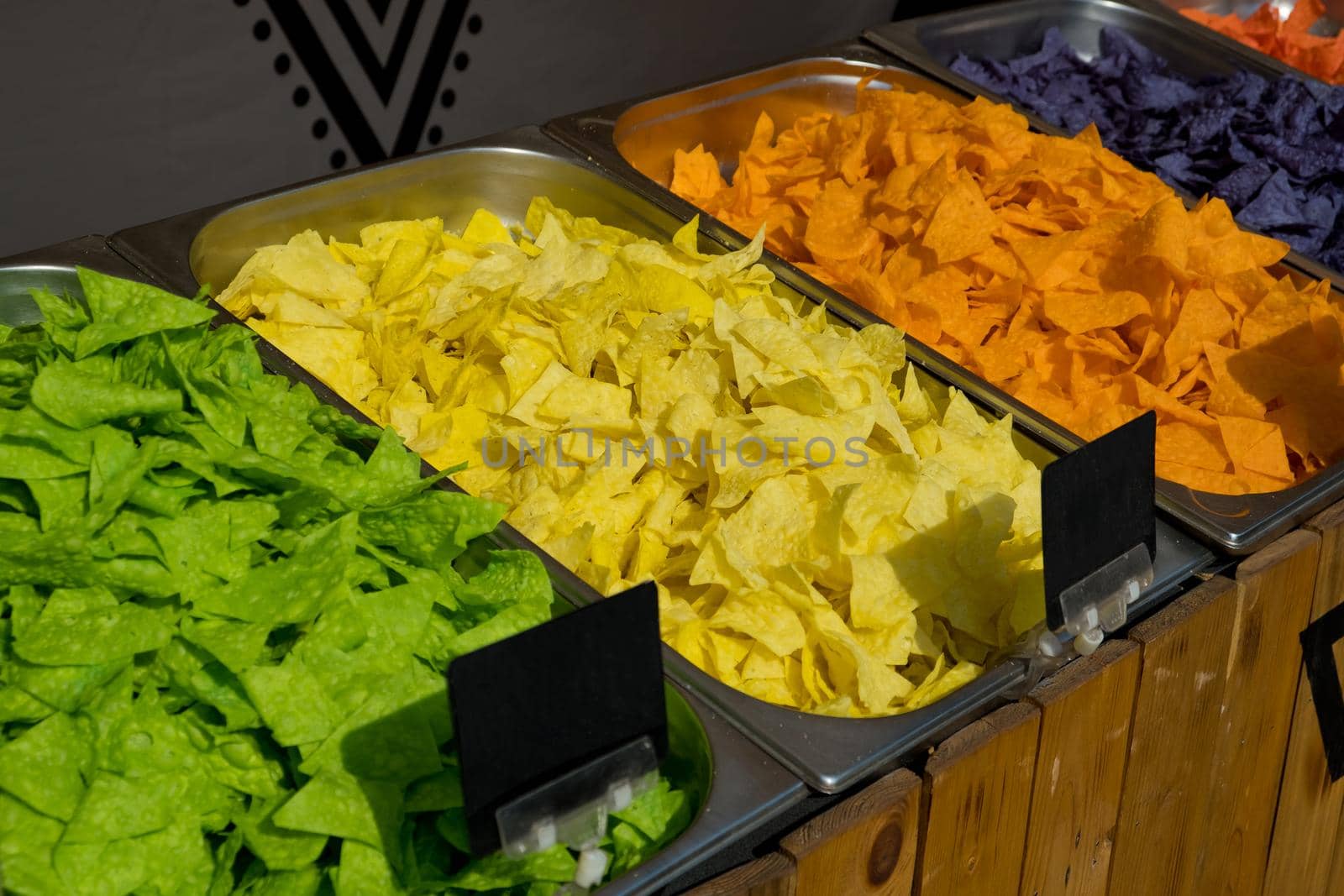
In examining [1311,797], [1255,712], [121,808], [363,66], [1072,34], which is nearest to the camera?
[121,808]

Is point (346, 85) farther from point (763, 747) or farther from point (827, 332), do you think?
point (763, 747)

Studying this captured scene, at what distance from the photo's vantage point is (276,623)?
1001mm

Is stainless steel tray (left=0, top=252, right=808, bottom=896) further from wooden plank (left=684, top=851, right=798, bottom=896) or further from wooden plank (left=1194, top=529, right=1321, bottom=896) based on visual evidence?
wooden plank (left=1194, top=529, right=1321, bottom=896)

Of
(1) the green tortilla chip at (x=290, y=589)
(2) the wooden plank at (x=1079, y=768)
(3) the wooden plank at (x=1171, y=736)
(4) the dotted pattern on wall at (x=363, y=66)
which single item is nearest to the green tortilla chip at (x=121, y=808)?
(1) the green tortilla chip at (x=290, y=589)

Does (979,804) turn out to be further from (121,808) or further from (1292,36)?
(1292,36)

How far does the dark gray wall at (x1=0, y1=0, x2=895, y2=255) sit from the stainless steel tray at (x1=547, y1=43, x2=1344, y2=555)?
15.1 inches

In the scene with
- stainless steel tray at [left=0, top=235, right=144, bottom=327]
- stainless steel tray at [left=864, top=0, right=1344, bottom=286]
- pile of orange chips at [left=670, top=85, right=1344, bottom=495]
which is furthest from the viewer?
stainless steel tray at [left=864, top=0, right=1344, bottom=286]

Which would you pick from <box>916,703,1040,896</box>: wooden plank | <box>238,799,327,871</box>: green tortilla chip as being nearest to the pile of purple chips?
<box>916,703,1040,896</box>: wooden plank

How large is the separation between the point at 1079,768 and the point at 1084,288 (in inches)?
29.7

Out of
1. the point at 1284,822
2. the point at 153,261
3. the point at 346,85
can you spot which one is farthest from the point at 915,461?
the point at 346,85

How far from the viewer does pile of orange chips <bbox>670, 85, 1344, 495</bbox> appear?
5.40 feet

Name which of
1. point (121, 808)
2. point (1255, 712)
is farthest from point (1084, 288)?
point (121, 808)

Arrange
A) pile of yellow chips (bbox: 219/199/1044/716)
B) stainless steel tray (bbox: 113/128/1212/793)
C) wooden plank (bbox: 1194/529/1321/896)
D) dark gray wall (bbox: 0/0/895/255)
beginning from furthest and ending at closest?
dark gray wall (bbox: 0/0/895/255) < wooden plank (bbox: 1194/529/1321/896) < pile of yellow chips (bbox: 219/199/1044/716) < stainless steel tray (bbox: 113/128/1212/793)

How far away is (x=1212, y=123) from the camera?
2.33 metres
